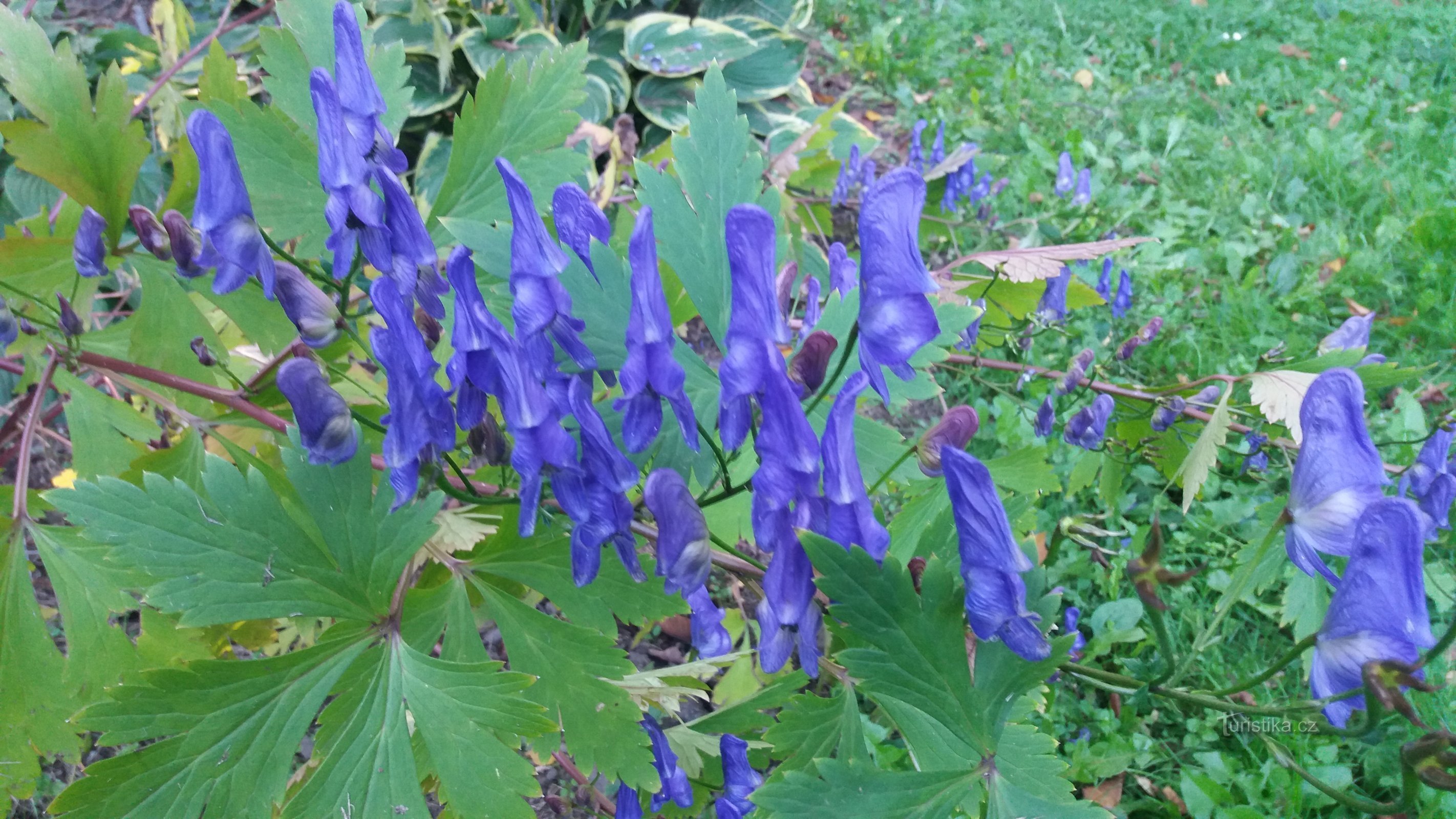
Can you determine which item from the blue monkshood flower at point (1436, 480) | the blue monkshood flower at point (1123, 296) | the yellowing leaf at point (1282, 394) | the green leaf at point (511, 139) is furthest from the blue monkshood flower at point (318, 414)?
the blue monkshood flower at point (1123, 296)

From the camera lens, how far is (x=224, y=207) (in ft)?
2.40

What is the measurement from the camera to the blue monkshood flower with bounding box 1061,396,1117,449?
1521 mm

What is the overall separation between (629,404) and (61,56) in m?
0.83

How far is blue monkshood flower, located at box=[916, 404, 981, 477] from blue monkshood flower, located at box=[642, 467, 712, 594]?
7.7 inches

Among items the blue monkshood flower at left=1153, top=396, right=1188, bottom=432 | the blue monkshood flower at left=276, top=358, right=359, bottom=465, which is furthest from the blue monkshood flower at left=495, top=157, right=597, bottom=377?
the blue monkshood flower at left=1153, top=396, right=1188, bottom=432

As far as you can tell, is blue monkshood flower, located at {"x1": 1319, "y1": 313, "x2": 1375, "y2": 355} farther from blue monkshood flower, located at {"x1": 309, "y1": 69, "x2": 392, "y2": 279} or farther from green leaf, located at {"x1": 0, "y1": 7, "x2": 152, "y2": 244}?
green leaf, located at {"x1": 0, "y1": 7, "x2": 152, "y2": 244}

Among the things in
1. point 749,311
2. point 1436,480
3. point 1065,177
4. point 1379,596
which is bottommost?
point 1065,177

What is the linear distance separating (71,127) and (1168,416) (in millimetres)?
1627

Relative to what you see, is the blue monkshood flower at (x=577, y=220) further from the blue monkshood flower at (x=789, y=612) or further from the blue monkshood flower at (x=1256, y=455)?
the blue monkshood flower at (x=1256, y=455)

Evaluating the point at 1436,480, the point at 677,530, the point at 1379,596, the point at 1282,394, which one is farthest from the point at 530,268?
the point at 1282,394

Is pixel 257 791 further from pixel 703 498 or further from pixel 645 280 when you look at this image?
pixel 645 280

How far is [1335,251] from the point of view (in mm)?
3084

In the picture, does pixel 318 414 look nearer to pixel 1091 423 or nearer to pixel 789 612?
pixel 789 612

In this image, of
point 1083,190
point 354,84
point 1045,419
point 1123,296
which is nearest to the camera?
point 354,84
